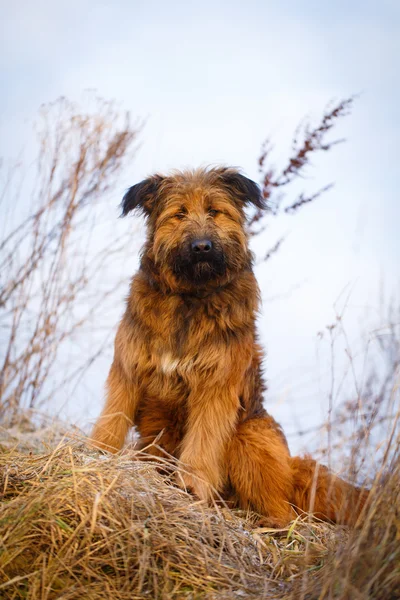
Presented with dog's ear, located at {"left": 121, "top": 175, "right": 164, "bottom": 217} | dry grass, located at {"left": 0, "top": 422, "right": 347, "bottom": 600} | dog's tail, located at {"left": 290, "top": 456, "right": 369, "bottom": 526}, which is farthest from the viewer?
dog's ear, located at {"left": 121, "top": 175, "right": 164, "bottom": 217}

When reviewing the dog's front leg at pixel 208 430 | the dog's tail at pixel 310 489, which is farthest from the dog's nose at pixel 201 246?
the dog's tail at pixel 310 489

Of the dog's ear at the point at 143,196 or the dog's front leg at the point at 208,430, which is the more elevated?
the dog's ear at the point at 143,196

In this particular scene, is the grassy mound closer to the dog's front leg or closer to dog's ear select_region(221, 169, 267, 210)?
the dog's front leg

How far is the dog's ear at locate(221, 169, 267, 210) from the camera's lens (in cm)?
416

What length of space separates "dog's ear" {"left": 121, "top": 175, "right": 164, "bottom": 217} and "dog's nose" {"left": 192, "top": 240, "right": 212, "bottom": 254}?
0.60 metres

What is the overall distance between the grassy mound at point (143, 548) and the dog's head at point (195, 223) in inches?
51.3

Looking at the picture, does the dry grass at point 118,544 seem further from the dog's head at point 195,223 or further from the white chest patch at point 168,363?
the dog's head at point 195,223

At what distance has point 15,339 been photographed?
668 centimetres

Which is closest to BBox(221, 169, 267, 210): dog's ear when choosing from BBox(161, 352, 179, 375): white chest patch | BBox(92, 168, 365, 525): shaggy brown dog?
BBox(92, 168, 365, 525): shaggy brown dog

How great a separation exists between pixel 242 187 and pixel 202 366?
50.2 inches

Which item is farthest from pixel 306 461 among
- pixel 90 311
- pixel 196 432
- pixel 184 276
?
pixel 90 311

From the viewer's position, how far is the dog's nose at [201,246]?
12.1 ft

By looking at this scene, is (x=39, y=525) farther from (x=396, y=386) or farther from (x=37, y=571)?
(x=396, y=386)

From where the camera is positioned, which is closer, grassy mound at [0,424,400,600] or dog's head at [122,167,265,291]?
grassy mound at [0,424,400,600]
